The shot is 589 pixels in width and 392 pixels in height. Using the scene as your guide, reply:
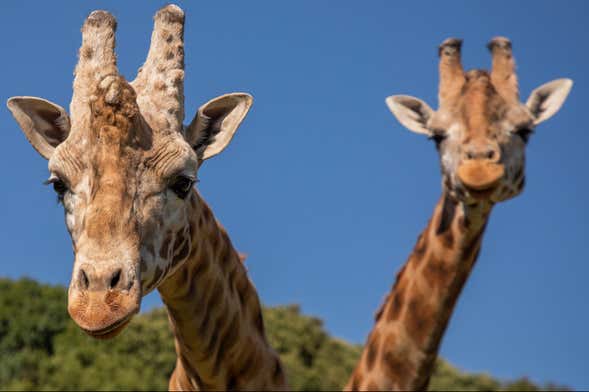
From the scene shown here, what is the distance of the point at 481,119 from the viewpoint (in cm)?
817

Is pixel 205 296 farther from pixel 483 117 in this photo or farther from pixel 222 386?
pixel 483 117

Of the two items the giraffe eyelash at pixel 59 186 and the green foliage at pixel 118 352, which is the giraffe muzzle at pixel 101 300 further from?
the green foliage at pixel 118 352

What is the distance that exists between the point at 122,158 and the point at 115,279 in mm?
701

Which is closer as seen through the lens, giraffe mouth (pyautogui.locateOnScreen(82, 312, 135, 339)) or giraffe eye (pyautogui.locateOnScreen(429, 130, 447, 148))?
giraffe mouth (pyautogui.locateOnScreen(82, 312, 135, 339))

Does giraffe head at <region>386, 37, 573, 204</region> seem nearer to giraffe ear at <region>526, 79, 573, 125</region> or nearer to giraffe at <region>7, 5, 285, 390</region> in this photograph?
giraffe ear at <region>526, 79, 573, 125</region>

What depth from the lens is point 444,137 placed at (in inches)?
336

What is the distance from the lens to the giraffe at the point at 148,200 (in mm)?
4781

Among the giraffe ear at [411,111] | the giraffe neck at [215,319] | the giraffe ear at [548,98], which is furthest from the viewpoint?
the giraffe ear at [411,111]

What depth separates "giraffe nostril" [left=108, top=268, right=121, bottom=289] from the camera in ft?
15.3

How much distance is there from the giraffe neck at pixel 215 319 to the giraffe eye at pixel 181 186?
0.72m

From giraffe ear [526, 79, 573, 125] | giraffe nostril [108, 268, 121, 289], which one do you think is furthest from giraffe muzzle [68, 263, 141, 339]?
giraffe ear [526, 79, 573, 125]

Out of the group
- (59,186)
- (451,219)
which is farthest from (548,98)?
(59,186)

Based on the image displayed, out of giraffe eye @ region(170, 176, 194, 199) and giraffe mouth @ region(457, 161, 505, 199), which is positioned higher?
giraffe mouth @ region(457, 161, 505, 199)

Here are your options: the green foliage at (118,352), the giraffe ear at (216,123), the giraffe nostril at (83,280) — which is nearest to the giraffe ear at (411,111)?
the giraffe ear at (216,123)
